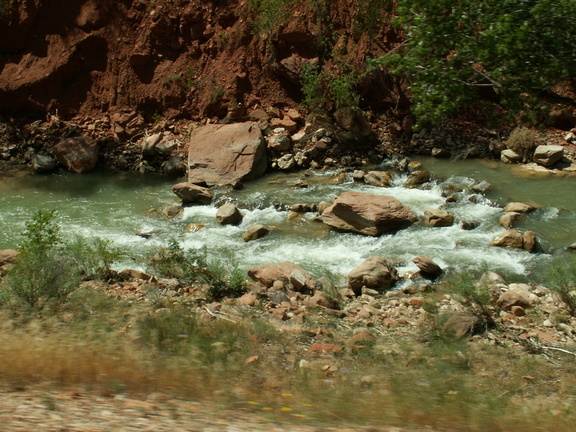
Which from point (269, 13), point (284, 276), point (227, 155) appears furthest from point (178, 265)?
point (269, 13)

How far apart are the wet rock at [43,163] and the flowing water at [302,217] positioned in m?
0.30

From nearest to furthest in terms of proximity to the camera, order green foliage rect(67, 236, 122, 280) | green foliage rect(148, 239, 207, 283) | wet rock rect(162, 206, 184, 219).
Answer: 1. green foliage rect(148, 239, 207, 283)
2. green foliage rect(67, 236, 122, 280)
3. wet rock rect(162, 206, 184, 219)

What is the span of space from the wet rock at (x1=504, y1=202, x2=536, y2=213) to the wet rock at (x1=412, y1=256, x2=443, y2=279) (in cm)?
269

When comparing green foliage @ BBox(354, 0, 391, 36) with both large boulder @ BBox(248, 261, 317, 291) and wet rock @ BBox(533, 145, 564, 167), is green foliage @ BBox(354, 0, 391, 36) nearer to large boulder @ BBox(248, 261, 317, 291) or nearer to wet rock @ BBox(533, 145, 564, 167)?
wet rock @ BBox(533, 145, 564, 167)

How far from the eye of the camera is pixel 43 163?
13.5 meters

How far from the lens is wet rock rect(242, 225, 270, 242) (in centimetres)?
967

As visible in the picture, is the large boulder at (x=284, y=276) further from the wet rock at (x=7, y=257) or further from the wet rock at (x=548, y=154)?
the wet rock at (x=548, y=154)

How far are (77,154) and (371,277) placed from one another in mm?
8788

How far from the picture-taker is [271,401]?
4.18 m

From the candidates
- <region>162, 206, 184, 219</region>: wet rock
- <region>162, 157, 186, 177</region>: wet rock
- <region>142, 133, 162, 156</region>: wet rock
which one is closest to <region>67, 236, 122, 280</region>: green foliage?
<region>162, 206, 184, 219</region>: wet rock

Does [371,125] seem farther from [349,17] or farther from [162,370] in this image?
[162,370]

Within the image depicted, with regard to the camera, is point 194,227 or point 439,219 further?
point 194,227

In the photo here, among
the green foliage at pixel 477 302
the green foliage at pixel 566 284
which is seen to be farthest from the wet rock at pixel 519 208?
the green foliage at pixel 477 302

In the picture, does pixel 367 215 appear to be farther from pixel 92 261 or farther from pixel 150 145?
pixel 150 145
